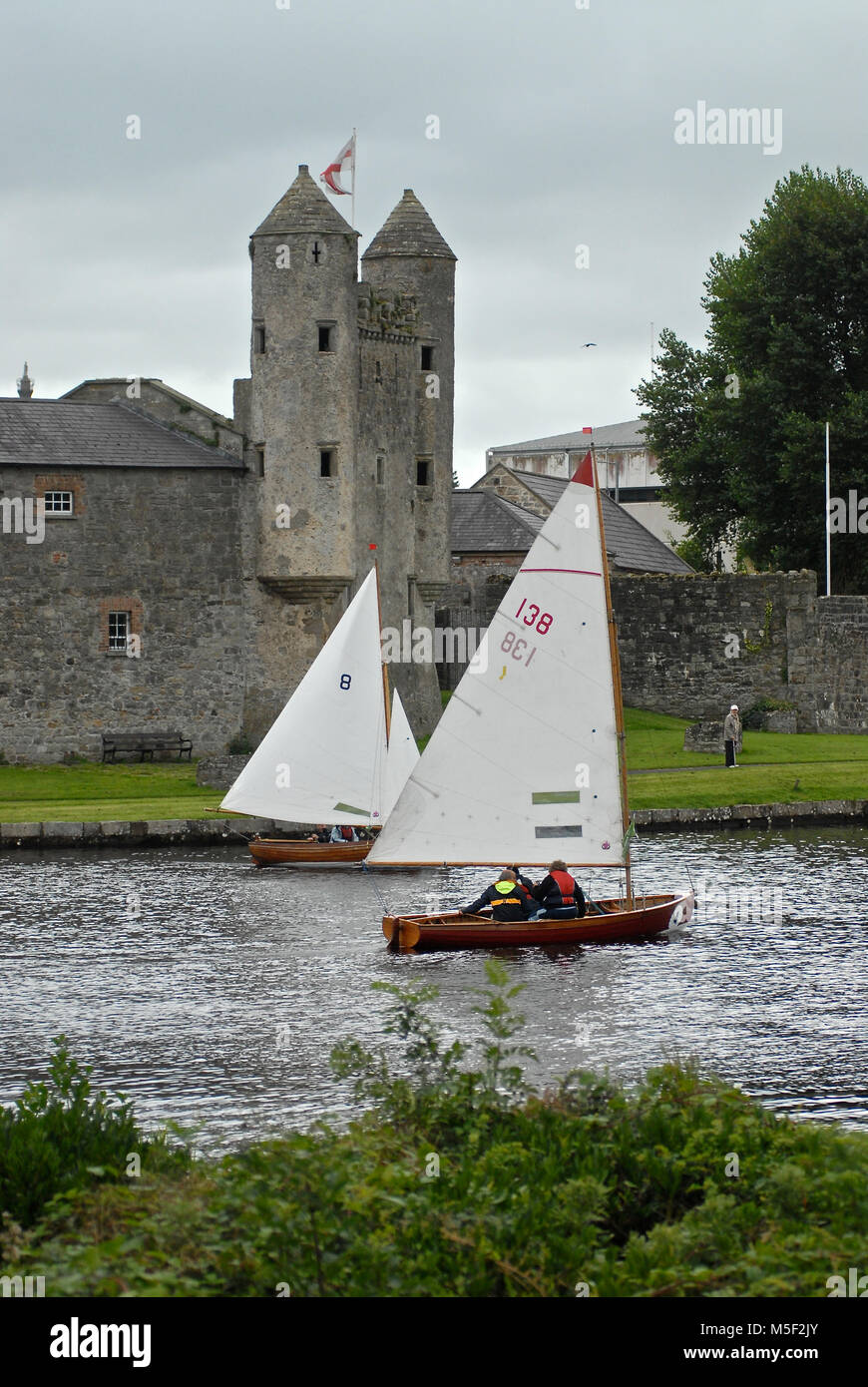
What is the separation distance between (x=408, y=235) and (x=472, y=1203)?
52.8 meters

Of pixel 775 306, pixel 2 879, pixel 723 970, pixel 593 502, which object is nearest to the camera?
pixel 723 970

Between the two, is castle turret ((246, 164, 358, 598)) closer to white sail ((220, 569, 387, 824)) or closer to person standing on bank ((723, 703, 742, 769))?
person standing on bank ((723, 703, 742, 769))

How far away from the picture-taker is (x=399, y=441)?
2324 inches

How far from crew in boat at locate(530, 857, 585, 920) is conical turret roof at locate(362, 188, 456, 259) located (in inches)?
1446

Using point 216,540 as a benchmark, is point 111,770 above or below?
below

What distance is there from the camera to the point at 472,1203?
11391 mm

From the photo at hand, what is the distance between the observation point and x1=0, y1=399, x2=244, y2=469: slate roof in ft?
177

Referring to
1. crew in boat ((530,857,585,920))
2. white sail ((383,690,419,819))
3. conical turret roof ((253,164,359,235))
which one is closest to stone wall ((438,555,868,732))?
conical turret roof ((253,164,359,235))

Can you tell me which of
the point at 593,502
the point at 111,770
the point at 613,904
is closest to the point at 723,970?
the point at 613,904

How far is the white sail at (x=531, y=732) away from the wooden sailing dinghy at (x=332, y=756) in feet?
31.1

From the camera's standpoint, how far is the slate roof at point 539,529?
7219 cm
